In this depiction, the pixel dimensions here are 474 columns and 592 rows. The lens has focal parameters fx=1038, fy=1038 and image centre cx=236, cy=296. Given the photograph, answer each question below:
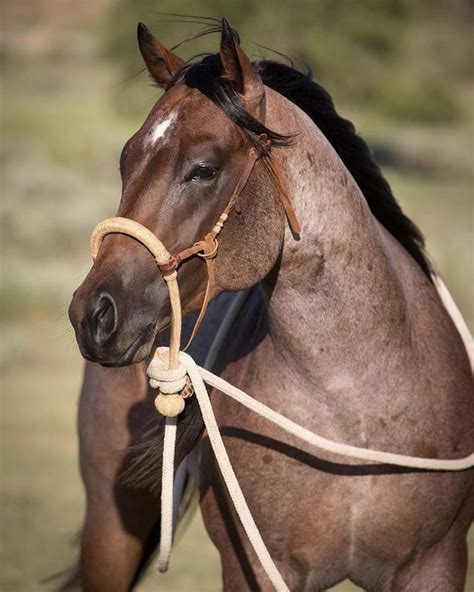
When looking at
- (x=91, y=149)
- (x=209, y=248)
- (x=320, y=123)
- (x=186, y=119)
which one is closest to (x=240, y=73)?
(x=186, y=119)

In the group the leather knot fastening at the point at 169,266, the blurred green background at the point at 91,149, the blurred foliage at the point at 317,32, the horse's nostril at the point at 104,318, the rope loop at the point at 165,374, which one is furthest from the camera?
the blurred foliage at the point at 317,32

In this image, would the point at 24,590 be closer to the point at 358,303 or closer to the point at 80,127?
the point at 358,303

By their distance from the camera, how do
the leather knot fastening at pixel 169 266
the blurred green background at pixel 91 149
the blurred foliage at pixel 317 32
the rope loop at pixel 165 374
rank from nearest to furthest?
the leather knot fastening at pixel 169 266 < the rope loop at pixel 165 374 < the blurred green background at pixel 91 149 < the blurred foliage at pixel 317 32

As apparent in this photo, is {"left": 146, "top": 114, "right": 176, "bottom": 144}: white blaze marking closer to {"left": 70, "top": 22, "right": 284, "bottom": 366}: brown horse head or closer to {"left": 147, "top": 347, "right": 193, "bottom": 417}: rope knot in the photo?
{"left": 70, "top": 22, "right": 284, "bottom": 366}: brown horse head

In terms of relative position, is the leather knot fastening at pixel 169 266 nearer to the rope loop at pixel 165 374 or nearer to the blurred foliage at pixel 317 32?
the rope loop at pixel 165 374

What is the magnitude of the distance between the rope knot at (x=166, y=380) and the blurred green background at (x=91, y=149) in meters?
0.52

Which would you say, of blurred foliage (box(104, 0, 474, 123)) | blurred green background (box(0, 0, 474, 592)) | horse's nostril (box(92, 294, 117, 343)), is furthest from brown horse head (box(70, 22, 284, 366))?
blurred foliage (box(104, 0, 474, 123))

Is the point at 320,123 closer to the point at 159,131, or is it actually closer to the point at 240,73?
the point at 240,73

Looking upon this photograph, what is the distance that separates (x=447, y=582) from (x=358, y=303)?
3.10 ft

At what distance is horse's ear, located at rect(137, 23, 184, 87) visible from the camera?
121 inches

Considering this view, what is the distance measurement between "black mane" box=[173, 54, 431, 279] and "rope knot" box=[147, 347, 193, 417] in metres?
0.68

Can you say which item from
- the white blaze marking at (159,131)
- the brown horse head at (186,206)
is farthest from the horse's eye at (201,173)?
the white blaze marking at (159,131)

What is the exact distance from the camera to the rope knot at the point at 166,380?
9.82 ft

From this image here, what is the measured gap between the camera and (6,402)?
403 inches
